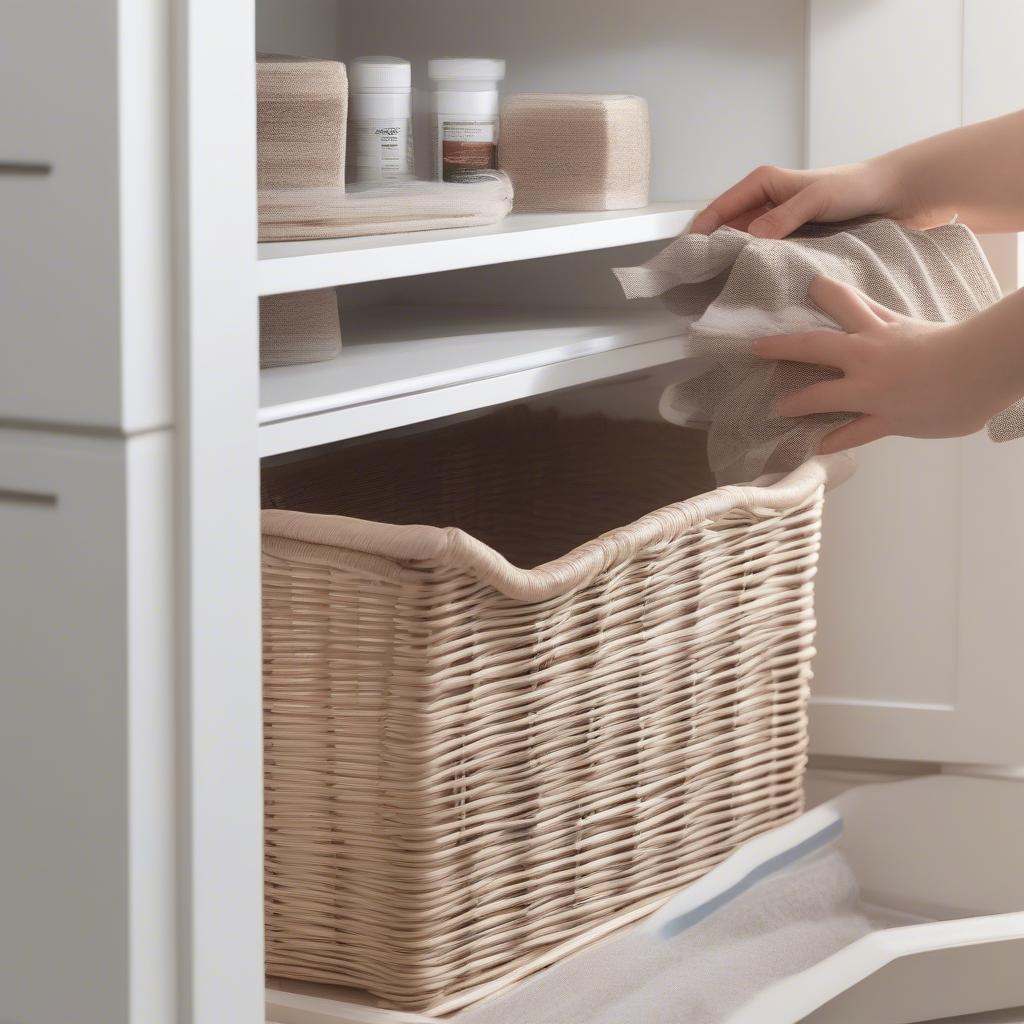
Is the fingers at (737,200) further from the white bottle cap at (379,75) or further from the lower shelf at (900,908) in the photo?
the lower shelf at (900,908)

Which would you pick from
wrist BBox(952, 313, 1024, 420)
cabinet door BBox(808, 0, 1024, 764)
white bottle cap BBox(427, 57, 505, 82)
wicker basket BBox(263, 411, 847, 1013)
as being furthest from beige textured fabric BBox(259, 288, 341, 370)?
cabinet door BBox(808, 0, 1024, 764)

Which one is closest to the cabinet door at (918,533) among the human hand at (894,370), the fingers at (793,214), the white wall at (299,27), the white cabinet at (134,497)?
the fingers at (793,214)

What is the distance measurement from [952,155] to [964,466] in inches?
9.2

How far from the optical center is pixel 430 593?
0.67 metres

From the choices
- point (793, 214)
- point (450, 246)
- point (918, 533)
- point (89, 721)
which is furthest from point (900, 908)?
point (89, 721)

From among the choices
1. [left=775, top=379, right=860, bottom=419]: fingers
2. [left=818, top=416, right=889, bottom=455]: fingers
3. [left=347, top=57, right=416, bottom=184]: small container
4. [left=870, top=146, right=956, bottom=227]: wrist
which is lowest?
[left=818, top=416, right=889, bottom=455]: fingers

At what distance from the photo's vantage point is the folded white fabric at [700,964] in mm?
726

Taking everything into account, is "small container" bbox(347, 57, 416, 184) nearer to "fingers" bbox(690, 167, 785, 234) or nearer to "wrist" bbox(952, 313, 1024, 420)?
"fingers" bbox(690, 167, 785, 234)

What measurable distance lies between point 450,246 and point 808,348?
222 mm

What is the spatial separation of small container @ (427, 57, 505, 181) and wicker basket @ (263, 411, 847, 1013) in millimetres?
241

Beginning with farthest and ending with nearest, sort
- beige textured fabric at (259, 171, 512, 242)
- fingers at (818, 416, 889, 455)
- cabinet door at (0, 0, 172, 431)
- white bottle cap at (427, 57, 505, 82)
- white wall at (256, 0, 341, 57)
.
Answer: white wall at (256, 0, 341, 57)
white bottle cap at (427, 57, 505, 82)
fingers at (818, 416, 889, 455)
beige textured fabric at (259, 171, 512, 242)
cabinet door at (0, 0, 172, 431)

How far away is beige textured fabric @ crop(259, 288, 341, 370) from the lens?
2.54 feet

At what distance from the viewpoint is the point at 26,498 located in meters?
0.53

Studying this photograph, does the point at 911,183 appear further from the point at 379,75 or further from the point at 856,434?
the point at 379,75
